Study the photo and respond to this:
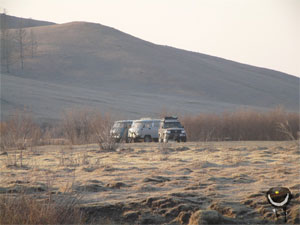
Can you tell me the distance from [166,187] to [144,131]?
19.8 metres

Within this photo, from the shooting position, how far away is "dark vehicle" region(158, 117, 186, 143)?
28.5m

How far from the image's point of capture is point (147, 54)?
107562mm

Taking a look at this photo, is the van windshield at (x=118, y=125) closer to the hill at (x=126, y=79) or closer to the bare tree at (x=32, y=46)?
the hill at (x=126, y=79)

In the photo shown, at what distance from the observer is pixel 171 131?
28656 mm

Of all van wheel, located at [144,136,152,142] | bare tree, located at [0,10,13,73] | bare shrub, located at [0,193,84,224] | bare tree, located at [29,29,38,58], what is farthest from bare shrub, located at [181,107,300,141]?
bare tree, located at [29,29,38,58]

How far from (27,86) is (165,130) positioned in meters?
45.2

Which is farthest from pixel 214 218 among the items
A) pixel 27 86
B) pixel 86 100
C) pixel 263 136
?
pixel 27 86

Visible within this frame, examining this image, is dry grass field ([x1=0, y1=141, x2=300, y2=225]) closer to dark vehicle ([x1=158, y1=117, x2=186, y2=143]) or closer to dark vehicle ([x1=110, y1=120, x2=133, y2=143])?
dark vehicle ([x1=158, y1=117, x2=186, y2=143])

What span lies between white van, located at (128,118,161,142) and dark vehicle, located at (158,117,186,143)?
1.23 m

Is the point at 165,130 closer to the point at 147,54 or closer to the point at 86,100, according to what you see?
the point at 86,100

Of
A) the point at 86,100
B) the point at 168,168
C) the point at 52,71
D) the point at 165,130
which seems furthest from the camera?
the point at 52,71

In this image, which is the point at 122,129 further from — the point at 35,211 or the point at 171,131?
the point at 35,211

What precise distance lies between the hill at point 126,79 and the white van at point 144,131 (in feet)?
76.8

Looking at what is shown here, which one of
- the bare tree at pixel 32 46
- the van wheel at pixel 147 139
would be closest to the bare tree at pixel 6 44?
the bare tree at pixel 32 46
